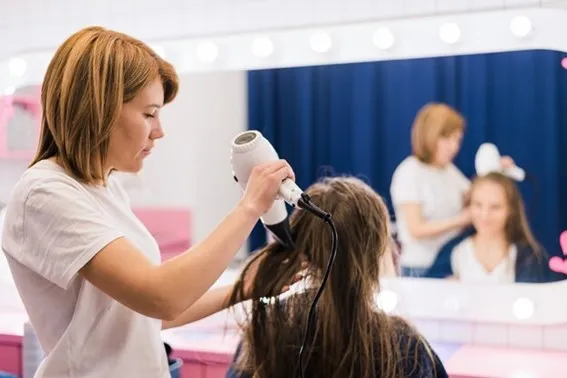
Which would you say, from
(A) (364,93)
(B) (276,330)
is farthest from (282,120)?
(B) (276,330)

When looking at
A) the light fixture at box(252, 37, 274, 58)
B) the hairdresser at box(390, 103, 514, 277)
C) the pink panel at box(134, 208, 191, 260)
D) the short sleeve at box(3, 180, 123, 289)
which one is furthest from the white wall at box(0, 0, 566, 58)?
the short sleeve at box(3, 180, 123, 289)

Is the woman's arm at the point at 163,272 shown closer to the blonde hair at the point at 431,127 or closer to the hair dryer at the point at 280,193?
the hair dryer at the point at 280,193

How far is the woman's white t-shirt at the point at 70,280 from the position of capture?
3.06ft

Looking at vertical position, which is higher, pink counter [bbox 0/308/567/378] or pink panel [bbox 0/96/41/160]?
pink panel [bbox 0/96/41/160]

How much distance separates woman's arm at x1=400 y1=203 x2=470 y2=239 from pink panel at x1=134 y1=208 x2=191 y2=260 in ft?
2.00

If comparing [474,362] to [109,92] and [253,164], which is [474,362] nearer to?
[253,164]

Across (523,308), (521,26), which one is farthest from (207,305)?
(521,26)

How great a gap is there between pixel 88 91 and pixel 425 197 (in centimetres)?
107

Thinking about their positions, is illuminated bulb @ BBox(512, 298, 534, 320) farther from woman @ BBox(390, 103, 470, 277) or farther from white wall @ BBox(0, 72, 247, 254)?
white wall @ BBox(0, 72, 247, 254)

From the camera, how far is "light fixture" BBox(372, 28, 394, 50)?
6.18 ft

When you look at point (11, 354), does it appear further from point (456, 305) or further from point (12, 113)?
point (456, 305)

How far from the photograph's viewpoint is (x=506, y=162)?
1779mm

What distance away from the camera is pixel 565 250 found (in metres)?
1.74

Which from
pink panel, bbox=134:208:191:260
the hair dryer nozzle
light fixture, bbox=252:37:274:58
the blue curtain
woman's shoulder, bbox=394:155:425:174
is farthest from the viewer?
pink panel, bbox=134:208:191:260
